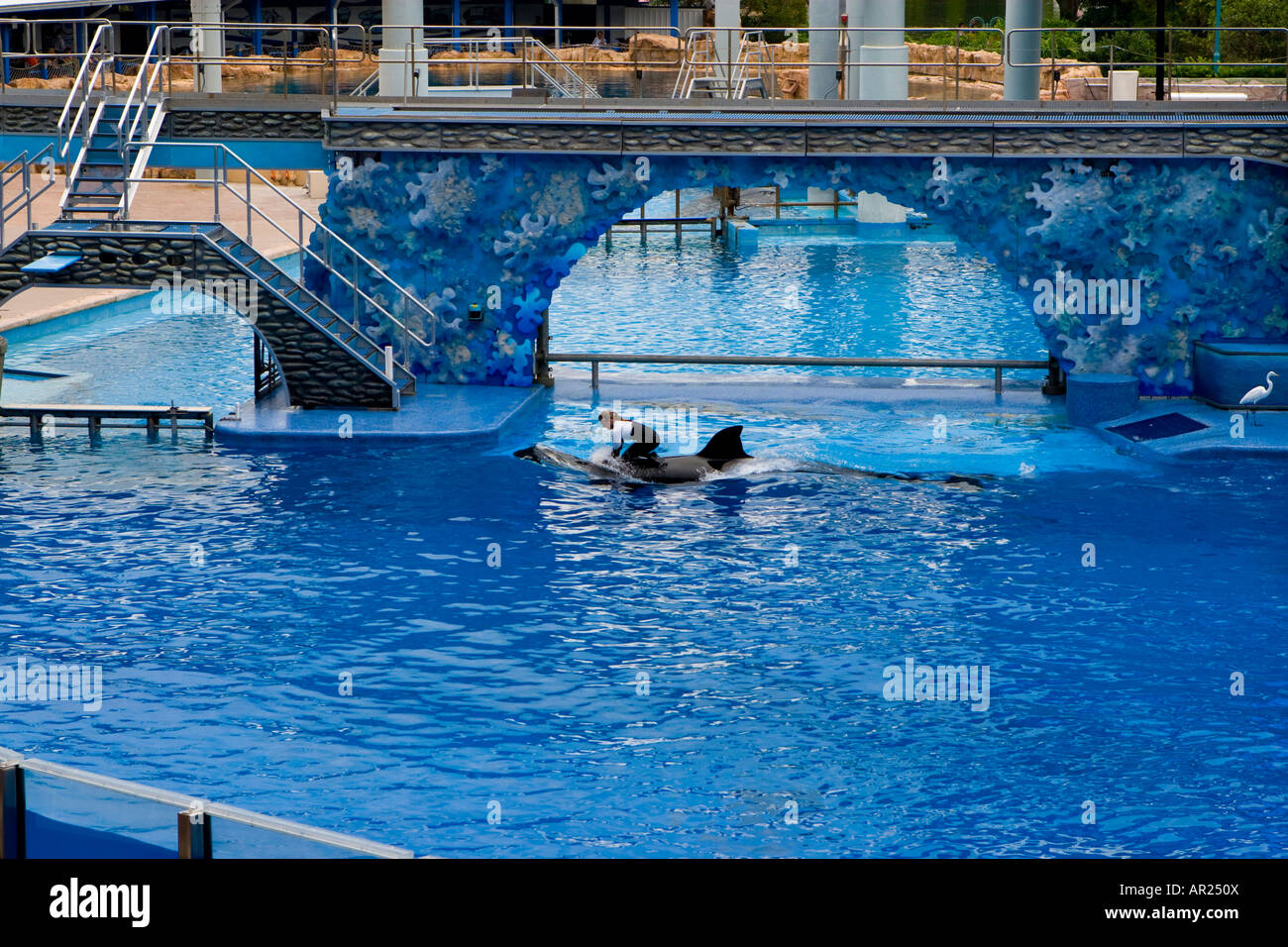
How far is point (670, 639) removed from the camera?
14742mm

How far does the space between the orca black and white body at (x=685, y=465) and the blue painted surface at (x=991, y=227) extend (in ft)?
17.2

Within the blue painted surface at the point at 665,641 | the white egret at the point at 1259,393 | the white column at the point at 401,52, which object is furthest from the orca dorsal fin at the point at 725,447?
the white column at the point at 401,52

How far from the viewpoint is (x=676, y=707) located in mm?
13156

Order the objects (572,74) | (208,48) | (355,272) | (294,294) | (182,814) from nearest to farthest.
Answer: (182,814), (294,294), (355,272), (572,74), (208,48)

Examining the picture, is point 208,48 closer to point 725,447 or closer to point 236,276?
point 236,276

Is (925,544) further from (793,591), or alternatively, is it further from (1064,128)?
(1064,128)

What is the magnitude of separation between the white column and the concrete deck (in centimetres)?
348

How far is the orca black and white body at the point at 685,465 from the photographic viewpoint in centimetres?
2028

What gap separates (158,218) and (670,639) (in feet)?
81.5

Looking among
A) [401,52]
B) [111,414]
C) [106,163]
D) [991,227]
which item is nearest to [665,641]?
[111,414]

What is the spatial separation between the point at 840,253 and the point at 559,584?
1133 inches

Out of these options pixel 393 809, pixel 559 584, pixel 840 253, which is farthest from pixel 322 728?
pixel 840 253
